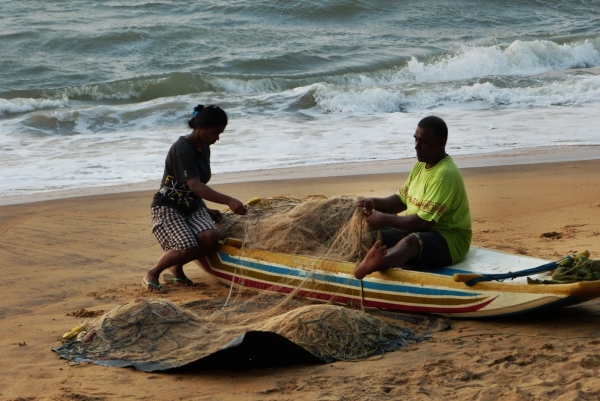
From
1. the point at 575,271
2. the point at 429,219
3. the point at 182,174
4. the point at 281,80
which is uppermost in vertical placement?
the point at 281,80

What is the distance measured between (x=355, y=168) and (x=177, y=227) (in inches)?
194

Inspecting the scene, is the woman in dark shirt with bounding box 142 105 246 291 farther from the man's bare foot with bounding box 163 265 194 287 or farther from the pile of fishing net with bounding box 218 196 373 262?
the pile of fishing net with bounding box 218 196 373 262

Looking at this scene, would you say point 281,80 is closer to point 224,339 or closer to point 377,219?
point 377,219

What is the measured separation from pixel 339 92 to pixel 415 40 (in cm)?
786

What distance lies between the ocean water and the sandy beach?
183cm

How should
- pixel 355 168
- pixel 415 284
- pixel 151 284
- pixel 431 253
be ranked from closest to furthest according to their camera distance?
pixel 415 284, pixel 431 253, pixel 151 284, pixel 355 168

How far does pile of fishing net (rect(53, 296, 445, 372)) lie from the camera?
470 cm

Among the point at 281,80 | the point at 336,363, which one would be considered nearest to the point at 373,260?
the point at 336,363

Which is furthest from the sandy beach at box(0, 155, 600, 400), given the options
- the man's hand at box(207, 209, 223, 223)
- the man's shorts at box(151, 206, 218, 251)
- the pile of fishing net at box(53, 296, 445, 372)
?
the man's hand at box(207, 209, 223, 223)

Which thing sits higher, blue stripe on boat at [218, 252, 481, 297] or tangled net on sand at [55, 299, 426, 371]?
blue stripe on boat at [218, 252, 481, 297]

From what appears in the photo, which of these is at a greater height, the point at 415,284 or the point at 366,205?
the point at 366,205

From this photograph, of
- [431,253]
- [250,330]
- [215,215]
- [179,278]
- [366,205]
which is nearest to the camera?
[250,330]

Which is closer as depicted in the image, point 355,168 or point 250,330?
point 250,330

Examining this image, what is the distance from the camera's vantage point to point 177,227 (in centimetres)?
663
